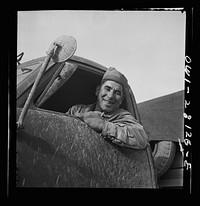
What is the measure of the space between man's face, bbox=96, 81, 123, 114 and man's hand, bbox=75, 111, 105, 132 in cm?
4

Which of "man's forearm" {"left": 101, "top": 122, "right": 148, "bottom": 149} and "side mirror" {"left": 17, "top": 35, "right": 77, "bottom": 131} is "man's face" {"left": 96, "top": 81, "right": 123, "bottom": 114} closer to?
"man's forearm" {"left": 101, "top": 122, "right": 148, "bottom": 149}

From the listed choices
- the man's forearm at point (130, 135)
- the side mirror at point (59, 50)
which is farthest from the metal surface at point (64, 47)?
the man's forearm at point (130, 135)

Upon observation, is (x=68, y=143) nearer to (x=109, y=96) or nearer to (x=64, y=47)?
(x=109, y=96)

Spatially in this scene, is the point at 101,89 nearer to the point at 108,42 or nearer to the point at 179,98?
the point at 108,42

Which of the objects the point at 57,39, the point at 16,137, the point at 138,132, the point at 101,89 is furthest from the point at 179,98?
the point at 16,137

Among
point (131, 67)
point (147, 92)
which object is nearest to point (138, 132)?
point (147, 92)

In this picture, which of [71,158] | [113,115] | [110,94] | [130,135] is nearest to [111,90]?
[110,94]

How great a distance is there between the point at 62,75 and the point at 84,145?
1.14 feet

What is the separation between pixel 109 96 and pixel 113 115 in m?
0.09

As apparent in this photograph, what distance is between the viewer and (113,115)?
1865mm

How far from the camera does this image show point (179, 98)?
1.82m
